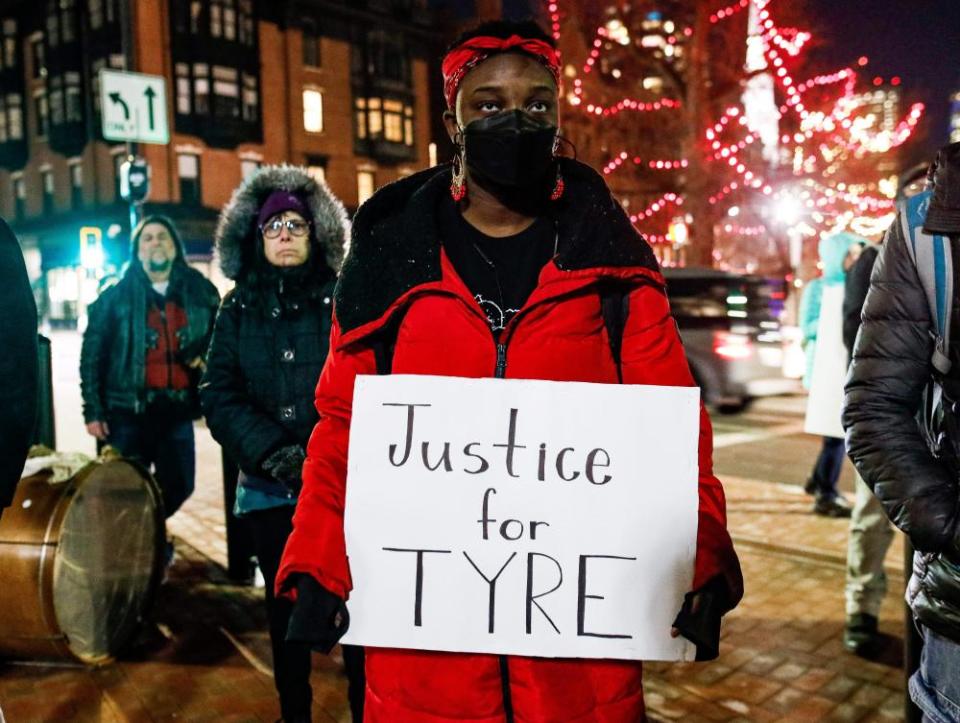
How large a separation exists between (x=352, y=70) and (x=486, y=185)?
42.0 metres

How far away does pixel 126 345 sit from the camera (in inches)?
192

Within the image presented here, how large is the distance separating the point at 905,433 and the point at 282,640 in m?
2.30

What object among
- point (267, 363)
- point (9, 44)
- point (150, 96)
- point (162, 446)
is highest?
point (9, 44)

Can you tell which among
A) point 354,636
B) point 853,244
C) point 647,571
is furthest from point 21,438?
point 853,244

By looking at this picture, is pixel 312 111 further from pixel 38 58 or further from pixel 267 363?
pixel 267 363

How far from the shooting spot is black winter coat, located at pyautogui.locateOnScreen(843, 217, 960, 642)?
1.79 metres

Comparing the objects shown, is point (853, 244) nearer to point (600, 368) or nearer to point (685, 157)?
point (600, 368)

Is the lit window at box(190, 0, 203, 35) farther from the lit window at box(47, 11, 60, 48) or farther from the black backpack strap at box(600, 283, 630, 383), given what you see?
the black backpack strap at box(600, 283, 630, 383)

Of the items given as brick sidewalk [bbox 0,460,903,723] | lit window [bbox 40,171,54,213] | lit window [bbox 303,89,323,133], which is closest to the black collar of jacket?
brick sidewalk [bbox 0,460,903,723]

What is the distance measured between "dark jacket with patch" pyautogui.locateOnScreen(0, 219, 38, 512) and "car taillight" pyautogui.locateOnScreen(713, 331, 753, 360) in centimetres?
1086

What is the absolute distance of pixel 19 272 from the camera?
193 cm

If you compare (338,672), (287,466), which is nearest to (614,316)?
(287,466)

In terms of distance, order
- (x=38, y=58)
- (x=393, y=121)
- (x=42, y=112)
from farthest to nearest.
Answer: (x=393, y=121) < (x=38, y=58) < (x=42, y=112)

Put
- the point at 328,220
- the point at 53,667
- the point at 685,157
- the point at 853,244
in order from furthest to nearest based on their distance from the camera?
Answer: 1. the point at 685,157
2. the point at 853,244
3. the point at 53,667
4. the point at 328,220
